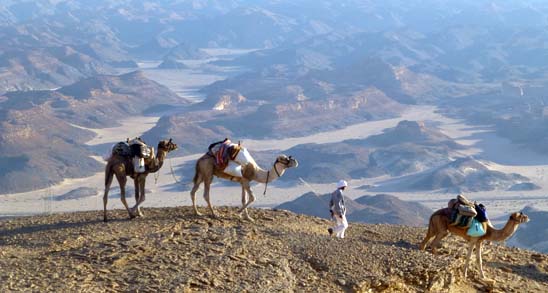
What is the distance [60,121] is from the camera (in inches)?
3533

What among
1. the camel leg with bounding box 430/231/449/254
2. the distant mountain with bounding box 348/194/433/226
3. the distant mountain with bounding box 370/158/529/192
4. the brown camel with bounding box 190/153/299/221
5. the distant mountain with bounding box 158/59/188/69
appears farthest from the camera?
the distant mountain with bounding box 158/59/188/69

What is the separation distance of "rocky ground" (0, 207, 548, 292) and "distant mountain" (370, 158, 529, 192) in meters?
50.5

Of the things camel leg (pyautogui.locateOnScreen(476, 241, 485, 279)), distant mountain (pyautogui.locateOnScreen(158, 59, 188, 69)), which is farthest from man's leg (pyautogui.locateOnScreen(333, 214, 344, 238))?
distant mountain (pyautogui.locateOnScreen(158, 59, 188, 69))

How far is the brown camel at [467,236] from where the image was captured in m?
14.4

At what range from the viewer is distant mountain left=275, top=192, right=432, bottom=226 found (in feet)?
168

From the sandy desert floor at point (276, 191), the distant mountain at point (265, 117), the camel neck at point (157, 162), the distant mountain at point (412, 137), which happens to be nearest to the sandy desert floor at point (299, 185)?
the sandy desert floor at point (276, 191)

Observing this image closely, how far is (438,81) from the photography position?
136875 millimetres

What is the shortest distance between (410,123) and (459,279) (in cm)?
7842

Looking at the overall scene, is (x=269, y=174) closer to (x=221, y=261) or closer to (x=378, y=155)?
(x=221, y=261)

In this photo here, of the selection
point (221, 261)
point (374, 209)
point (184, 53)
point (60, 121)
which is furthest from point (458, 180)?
point (184, 53)

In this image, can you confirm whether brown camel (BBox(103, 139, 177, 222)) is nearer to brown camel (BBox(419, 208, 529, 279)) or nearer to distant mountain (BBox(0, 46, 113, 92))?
brown camel (BBox(419, 208, 529, 279))

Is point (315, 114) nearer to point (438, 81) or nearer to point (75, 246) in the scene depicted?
point (438, 81)

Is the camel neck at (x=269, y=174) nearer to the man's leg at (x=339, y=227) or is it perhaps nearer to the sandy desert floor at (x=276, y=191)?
the man's leg at (x=339, y=227)

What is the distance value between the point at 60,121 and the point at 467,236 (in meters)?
79.7
